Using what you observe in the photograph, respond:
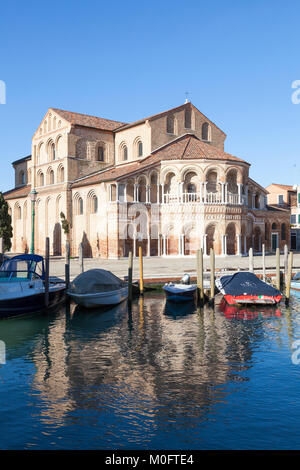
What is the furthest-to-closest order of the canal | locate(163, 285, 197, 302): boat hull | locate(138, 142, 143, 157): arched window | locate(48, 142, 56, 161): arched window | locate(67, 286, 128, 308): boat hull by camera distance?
locate(48, 142, 56, 161): arched window, locate(138, 142, 143, 157): arched window, locate(163, 285, 197, 302): boat hull, locate(67, 286, 128, 308): boat hull, the canal

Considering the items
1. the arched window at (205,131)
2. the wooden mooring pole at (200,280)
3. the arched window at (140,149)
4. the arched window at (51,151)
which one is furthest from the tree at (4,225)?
the wooden mooring pole at (200,280)

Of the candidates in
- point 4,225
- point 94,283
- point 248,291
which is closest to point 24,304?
point 94,283

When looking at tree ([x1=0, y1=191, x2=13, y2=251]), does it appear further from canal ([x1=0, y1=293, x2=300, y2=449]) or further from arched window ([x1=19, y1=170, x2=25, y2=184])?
canal ([x1=0, y1=293, x2=300, y2=449])

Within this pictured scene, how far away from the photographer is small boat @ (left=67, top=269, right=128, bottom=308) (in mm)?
19812

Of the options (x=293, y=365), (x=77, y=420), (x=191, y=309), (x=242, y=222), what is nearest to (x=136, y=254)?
(x=242, y=222)

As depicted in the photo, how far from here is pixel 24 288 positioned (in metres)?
18.3

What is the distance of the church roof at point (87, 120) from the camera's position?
149 ft

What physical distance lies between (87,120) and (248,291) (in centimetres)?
3226

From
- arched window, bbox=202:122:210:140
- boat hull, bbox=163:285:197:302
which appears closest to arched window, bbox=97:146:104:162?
arched window, bbox=202:122:210:140

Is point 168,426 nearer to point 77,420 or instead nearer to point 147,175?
point 77,420

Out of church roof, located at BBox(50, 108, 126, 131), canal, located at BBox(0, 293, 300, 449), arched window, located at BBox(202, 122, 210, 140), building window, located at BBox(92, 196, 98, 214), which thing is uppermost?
church roof, located at BBox(50, 108, 126, 131)

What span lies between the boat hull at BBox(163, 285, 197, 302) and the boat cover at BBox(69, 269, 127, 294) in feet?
8.57

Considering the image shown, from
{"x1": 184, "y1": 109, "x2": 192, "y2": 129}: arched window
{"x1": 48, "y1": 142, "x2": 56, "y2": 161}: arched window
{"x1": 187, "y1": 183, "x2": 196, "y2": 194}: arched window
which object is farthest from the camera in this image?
{"x1": 48, "y1": 142, "x2": 56, "y2": 161}: arched window

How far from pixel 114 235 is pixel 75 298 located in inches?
705
